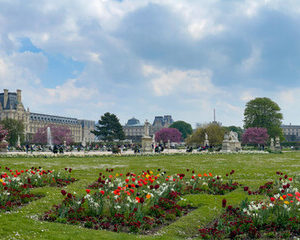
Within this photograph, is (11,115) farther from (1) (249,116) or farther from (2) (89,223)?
(2) (89,223)

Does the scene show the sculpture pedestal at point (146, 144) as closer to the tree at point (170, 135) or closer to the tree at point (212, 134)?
the tree at point (212, 134)

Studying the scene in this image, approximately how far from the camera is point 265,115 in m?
79.4

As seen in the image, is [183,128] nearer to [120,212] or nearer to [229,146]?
[229,146]

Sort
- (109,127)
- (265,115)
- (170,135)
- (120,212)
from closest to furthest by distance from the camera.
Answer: (120,212) < (265,115) < (109,127) < (170,135)

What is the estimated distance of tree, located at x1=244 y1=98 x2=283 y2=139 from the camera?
256 feet

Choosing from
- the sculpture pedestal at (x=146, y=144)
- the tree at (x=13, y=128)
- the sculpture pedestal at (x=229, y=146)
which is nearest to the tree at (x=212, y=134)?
the sculpture pedestal at (x=229, y=146)

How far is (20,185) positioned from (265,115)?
246ft

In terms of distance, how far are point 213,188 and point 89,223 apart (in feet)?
18.3

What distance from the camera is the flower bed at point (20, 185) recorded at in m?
9.54

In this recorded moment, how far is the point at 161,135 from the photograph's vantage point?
12475cm

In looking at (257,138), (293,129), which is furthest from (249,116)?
(293,129)

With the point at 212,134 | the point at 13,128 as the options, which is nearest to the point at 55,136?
the point at 13,128

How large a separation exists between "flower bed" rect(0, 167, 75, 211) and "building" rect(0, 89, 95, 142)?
94715 mm

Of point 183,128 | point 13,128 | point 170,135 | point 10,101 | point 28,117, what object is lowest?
point 170,135
